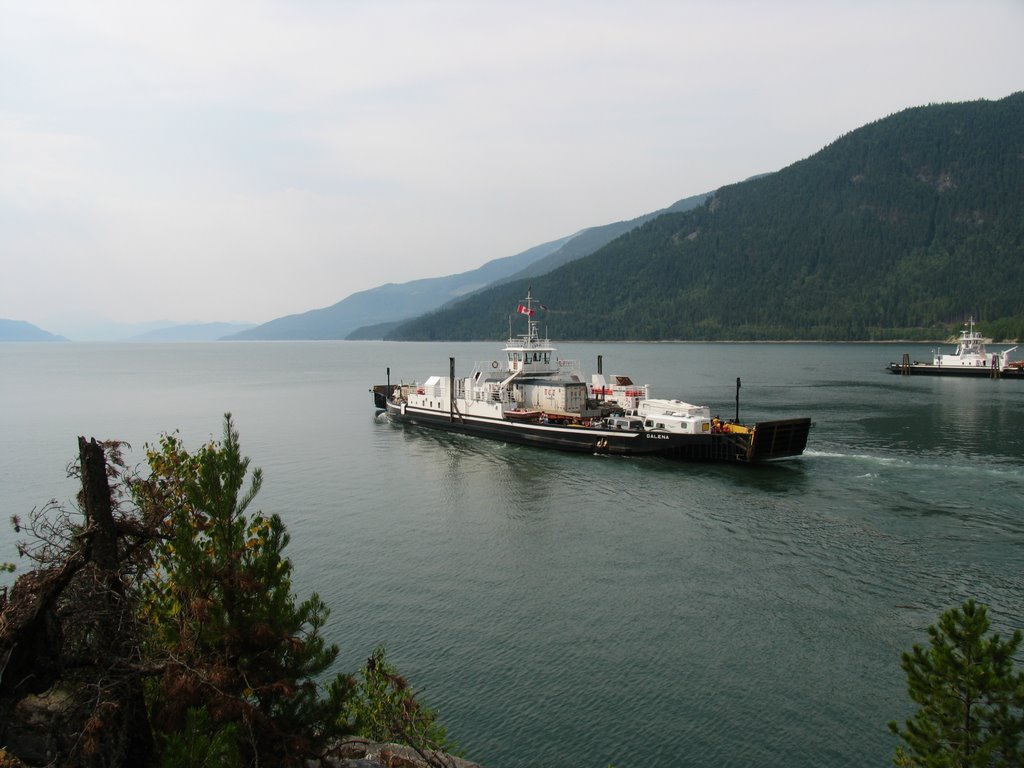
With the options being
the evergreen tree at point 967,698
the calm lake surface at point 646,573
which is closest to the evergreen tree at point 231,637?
the calm lake surface at point 646,573

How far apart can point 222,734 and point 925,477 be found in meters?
44.8

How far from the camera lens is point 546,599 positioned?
24984mm

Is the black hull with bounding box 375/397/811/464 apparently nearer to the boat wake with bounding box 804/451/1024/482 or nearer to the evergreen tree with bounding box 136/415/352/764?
the boat wake with bounding box 804/451/1024/482

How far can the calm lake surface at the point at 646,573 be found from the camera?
17.5 m

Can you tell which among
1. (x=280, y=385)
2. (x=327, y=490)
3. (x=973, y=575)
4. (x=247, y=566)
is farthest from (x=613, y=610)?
(x=280, y=385)

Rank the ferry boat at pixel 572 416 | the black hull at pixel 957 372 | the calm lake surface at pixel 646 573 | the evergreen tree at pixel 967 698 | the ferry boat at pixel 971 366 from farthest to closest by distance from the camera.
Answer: the ferry boat at pixel 971 366 < the black hull at pixel 957 372 < the ferry boat at pixel 572 416 < the calm lake surface at pixel 646 573 < the evergreen tree at pixel 967 698

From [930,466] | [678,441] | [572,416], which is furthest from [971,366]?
[678,441]

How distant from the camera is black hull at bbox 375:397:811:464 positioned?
46125 mm

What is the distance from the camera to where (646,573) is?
1074 inches

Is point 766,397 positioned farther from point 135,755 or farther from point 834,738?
point 135,755

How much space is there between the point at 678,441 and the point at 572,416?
10.4 m

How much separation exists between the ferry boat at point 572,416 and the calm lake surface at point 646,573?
1572 millimetres

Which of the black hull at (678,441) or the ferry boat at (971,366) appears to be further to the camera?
the ferry boat at (971,366)

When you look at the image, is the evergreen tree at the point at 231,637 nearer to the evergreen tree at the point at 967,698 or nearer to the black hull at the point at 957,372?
the evergreen tree at the point at 967,698
